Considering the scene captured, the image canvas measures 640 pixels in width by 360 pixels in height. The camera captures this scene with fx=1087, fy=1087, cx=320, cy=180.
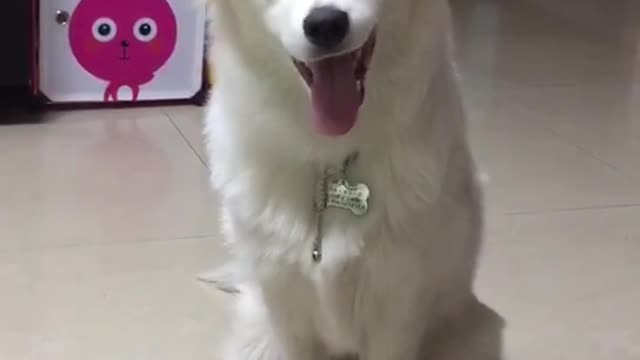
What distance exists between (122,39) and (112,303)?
46.9 inches

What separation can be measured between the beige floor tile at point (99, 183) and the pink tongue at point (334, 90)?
3.01 ft

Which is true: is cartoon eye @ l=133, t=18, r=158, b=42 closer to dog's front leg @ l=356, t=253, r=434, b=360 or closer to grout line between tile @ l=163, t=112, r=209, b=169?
grout line between tile @ l=163, t=112, r=209, b=169

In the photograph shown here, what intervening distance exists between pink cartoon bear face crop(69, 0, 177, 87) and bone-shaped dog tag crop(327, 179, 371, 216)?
1611 mm

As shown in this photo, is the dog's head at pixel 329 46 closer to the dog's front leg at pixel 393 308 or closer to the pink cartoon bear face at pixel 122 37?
the dog's front leg at pixel 393 308

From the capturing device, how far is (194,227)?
7.36ft

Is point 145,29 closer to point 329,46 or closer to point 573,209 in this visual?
point 573,209

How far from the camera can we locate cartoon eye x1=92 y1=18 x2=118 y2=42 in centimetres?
292

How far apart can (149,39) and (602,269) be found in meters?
1.44

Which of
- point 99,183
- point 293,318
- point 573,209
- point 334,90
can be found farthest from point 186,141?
point 334,90

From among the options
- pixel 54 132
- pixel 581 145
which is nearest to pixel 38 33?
pixel 54 132

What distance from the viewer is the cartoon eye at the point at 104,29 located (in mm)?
2916

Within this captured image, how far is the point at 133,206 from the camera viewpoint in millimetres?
2324

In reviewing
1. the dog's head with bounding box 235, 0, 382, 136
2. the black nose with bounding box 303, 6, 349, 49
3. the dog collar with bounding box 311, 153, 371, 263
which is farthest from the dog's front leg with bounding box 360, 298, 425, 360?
the black nose with bounding box 303, 6, 349, 49

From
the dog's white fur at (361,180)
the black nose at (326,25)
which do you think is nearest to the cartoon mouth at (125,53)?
the dog's white fur at (361,180)
